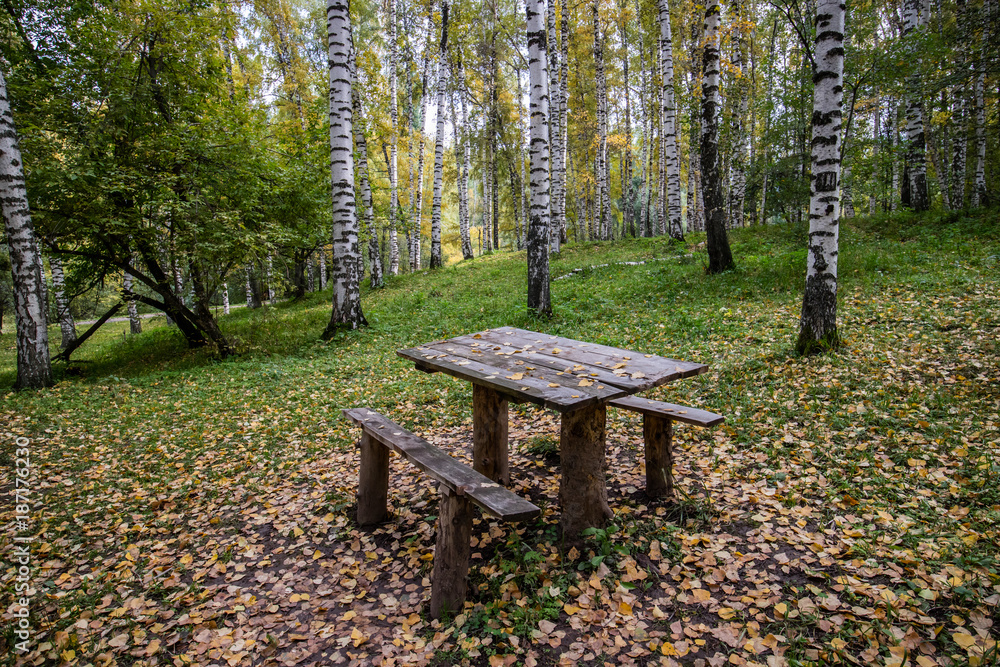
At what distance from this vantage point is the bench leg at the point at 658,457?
3697mm

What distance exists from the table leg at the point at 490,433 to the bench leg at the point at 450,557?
1.17 m

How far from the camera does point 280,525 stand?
3986 mm

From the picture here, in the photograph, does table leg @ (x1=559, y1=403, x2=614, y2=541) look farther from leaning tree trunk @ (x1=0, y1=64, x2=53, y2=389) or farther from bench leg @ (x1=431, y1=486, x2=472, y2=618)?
leaning tree trunk @ (x1=0, y1=64, x2=53, y2=389)

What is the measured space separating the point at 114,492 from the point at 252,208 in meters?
6.95

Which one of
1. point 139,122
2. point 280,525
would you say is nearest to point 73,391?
point 139,122

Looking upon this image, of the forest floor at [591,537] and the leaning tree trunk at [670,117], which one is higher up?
the leaning tree trunk at [670,117]

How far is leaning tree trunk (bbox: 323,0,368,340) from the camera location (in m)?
8.76

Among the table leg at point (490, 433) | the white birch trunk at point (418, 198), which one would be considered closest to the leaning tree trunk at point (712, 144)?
the table leg at point (490, 433)

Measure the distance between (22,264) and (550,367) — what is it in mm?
9048

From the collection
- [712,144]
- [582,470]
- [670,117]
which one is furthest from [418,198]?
[582,470]

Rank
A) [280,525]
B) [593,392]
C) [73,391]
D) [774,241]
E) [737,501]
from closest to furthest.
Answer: [593,392] < [737,501] < [280,525] < [73,391] < [774,241]

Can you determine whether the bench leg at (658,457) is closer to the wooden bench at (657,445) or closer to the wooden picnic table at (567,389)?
the wooden bench at (657,445)

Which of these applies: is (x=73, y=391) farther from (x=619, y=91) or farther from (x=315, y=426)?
(x=619, y=91)

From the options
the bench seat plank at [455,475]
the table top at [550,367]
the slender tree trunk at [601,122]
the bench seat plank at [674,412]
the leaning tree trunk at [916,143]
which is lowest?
the bench seat plank at [455,475]
